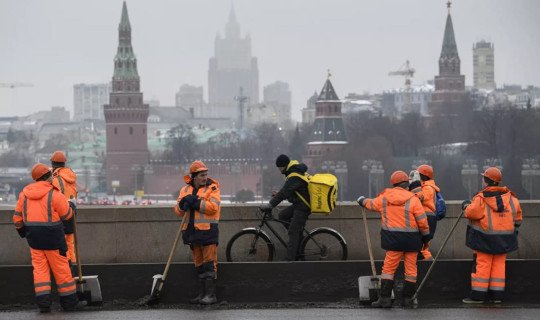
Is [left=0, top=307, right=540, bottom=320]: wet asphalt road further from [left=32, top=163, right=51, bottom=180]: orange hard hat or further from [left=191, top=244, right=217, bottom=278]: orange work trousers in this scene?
[left=32, top=163, right=51, bottom=180]: orange hard hat

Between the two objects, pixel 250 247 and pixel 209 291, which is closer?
pixel 209 291

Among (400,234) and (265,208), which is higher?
(265,208)

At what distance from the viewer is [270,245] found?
24.0 metres

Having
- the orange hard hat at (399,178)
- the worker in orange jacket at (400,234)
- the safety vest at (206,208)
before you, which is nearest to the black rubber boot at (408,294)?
A: the worker in orange jacket at (400,234)

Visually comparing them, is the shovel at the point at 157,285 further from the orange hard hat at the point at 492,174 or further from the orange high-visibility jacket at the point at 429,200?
the orange hard hat at the point at 492,174

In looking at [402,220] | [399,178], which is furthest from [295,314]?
[399,178]

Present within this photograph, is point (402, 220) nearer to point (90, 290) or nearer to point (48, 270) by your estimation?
point (90, 290)

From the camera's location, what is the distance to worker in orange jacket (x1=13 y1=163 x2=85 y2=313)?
21.0m

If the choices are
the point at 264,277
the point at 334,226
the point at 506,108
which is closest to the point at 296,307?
the point at 264,277

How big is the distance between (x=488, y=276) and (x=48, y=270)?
4.99m

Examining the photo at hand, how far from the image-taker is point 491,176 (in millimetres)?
21391

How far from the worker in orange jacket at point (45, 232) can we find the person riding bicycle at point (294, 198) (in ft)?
11.2

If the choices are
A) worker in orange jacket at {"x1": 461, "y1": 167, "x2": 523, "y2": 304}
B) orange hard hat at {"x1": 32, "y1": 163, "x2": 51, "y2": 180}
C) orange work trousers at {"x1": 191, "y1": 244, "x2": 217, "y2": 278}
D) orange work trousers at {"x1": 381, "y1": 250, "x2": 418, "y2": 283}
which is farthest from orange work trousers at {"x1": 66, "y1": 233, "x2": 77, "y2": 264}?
worker in orange jacket at {"x1": 461, "y1": 167, "x2": 523, "y2": 304}

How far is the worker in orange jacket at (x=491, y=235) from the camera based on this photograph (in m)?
21.4
